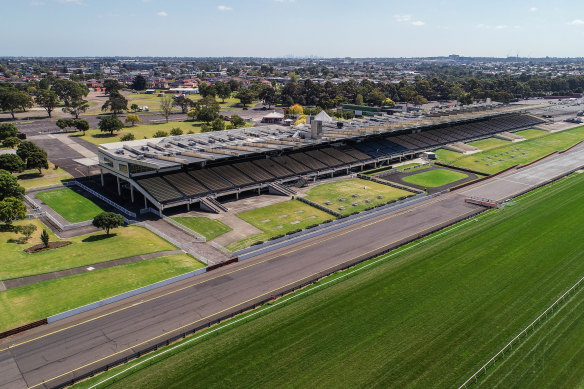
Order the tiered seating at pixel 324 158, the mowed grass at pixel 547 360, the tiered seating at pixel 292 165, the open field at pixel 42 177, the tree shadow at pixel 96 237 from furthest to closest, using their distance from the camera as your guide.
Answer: the tiered seating at pixel 324 158 → the tiered seating at pixel 292 165 → the open field at pixel 42 177 → the tree shadow at pixel 96 237 → the mowed grass at pixel 547 360

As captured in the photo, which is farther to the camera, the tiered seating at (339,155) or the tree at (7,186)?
the tiered seating at (339,155)

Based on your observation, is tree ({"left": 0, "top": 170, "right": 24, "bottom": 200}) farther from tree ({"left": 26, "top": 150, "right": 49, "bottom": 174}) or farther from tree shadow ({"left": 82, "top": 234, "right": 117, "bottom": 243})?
tree ({"left": 26, "top": 150, "right": 49, "bottom": 174})

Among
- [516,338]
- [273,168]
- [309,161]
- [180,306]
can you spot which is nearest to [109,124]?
[273,168]

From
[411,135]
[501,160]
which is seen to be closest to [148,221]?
[411,135]

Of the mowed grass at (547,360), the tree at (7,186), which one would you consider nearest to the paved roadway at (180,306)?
the mowed grass at (547,360)

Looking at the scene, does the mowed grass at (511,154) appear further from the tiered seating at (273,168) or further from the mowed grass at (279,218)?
the mowed grass at (279,218)

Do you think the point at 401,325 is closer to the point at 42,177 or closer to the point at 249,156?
the point at 249,156

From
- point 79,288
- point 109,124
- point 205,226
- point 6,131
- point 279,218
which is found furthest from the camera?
point 109,124
